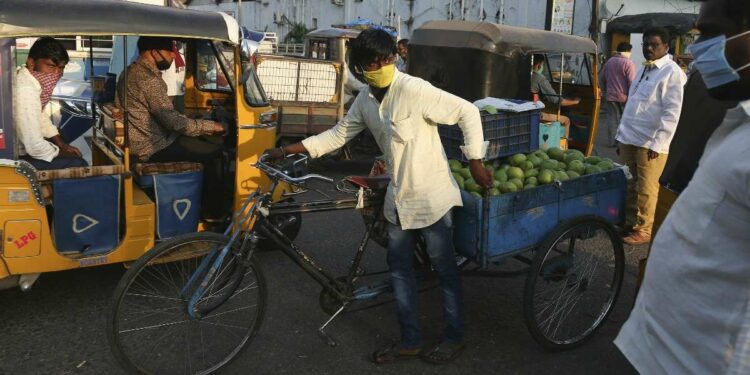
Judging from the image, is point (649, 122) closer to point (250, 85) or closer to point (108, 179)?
point (250, 85)

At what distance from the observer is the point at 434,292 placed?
4.45 meters

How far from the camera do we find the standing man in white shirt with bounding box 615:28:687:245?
5395mm

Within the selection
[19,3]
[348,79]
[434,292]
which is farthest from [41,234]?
[348,79]

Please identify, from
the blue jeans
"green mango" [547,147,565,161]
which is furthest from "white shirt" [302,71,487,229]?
"green mango" [547,147,565,161]

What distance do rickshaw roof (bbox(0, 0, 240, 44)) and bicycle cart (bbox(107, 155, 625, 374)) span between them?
126cm

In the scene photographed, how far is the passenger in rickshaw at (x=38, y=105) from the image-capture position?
3743 mm

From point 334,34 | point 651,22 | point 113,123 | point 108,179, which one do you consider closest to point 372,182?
point 108,179

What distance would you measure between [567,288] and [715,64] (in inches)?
101

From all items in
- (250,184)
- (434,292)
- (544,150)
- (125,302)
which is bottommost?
(434,292)

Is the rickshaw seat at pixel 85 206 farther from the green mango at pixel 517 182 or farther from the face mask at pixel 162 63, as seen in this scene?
the green mango at pixel 517 182

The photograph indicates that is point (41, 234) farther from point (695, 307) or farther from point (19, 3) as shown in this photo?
point (695, 307)

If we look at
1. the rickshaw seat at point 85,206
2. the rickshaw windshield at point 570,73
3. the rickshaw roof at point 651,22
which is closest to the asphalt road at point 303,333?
the rickshaw seat at point 85,206

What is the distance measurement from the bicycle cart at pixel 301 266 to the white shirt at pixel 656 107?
1791mm

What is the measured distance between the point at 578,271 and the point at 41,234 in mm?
3334
